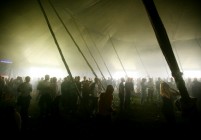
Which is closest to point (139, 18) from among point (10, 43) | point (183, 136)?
point (10, 43)

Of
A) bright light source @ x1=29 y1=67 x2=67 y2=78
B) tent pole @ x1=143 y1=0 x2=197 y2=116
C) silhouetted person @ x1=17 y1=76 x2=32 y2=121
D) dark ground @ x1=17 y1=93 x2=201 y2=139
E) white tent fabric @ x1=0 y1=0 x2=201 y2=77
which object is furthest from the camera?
bright light source @ x1=29 y1=67 x2=67 y2=78

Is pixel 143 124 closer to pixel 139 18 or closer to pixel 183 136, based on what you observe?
pixel 183 136

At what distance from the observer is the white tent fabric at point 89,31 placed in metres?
13.1

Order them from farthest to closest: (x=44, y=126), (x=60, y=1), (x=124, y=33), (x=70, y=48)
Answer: (x=124, y=33), (x=70, y=48), (x=60, y=1), (x=44, y=126)

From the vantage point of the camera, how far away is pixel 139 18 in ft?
58.1

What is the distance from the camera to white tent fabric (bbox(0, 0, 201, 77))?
1313cm

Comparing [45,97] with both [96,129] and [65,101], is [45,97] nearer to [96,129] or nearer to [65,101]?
[65,101]

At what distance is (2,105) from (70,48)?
1641 centimetres

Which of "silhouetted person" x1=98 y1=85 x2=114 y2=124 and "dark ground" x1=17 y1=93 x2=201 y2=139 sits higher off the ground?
"silhouetted person" x1=98 y1=85 x2=114 y2=124

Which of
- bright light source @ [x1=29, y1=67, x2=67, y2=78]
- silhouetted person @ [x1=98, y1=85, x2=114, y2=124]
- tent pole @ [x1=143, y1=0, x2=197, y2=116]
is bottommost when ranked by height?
silhouetted person @ [x1=98, y1=85, x2=114, y2=124]

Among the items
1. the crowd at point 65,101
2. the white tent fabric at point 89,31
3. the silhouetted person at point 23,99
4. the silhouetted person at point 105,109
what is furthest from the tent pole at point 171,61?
the white tent fabric at point 89,31

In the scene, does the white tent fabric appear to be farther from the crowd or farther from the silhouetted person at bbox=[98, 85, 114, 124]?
the silhouetted person at bbox=[98, 85, 114, 124]

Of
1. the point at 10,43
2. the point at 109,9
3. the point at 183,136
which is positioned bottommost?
the point at 183,136

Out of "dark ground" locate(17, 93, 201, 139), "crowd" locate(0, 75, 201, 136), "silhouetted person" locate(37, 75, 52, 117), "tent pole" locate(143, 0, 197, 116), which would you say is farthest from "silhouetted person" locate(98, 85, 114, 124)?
"silhouetted person" locate(37, 75, 52, 117)
